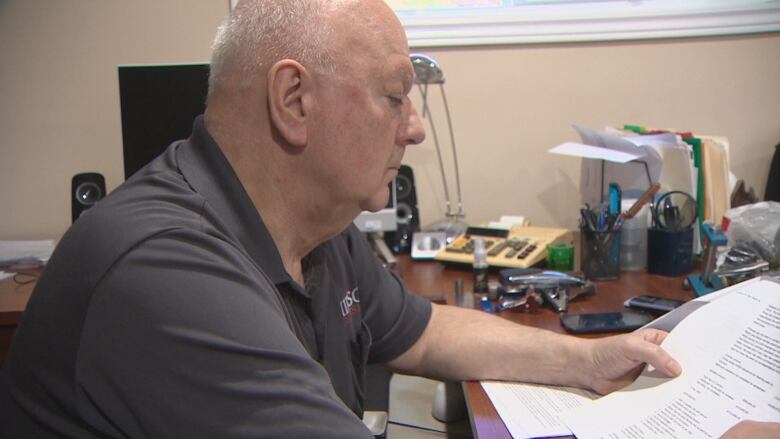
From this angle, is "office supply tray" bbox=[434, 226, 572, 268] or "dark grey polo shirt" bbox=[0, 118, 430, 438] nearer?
"dark grey polo shirt" bbox=[0, 118, 430, 438]

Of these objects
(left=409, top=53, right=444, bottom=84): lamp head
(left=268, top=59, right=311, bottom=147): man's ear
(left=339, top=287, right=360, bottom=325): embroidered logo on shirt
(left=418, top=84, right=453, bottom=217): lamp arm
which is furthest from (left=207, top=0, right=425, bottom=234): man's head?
(left=418, top=84, right=453, bottom=217): lamp arm

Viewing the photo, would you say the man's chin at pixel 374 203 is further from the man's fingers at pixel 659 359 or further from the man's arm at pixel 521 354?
the man's fingers at pixel 659 359

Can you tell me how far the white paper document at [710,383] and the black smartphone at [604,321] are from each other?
0.22 m

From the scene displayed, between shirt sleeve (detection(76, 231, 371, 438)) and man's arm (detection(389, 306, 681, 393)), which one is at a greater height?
shirt sleeve (detection(76, 231, 371, 438))

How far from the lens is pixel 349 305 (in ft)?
3.79

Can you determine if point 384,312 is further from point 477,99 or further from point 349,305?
point 477,99

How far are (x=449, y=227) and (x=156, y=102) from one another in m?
0.87

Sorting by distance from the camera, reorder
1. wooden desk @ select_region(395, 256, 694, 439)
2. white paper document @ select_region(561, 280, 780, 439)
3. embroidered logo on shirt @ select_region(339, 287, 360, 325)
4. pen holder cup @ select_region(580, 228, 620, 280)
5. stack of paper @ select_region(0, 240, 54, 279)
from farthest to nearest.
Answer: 1. stack of paper @ select_region(0, 240, 54, 279)
2. pen holder cup @ select_region(580, 228, 620, 280)
3. wooden desk @ select_region(395, 256, 694, 439)
4. embroidered logo on shirt @ select_region(339, 287, 360, 325)
5. white paper document @ select_region(561, 280, 780, 439)

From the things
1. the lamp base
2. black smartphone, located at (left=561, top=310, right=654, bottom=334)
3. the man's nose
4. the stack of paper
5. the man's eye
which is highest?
the man's eye

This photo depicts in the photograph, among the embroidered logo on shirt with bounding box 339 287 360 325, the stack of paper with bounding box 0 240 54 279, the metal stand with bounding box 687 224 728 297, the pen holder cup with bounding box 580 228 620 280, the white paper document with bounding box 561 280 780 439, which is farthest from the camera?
the stack of paper with bounding box 0 240 54 279

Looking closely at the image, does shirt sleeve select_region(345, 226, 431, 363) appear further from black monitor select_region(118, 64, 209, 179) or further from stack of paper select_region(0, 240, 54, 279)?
stack of paper select_region(0, 240, 54, 279)

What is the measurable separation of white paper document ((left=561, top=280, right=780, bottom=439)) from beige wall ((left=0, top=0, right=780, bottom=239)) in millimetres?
1156

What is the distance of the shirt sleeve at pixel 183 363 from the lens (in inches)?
26.1

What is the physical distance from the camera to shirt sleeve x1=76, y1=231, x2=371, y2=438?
26.1 inches
